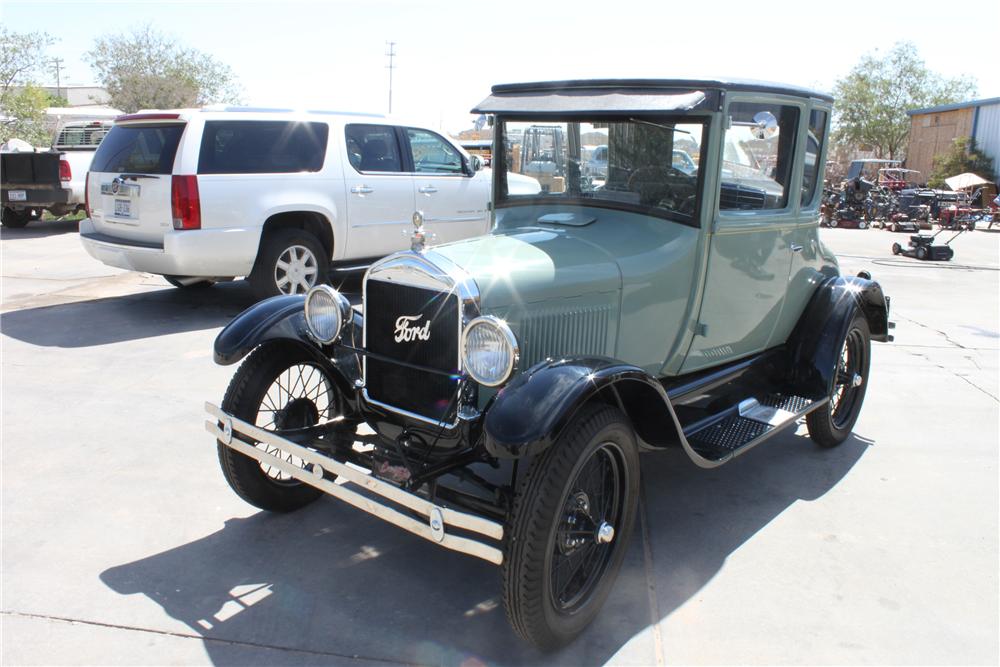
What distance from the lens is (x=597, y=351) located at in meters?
3.32

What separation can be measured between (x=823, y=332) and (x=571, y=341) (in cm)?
191

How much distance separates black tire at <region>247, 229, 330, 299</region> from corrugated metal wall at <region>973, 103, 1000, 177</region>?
3021 cm

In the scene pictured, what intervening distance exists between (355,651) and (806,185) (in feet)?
11.0

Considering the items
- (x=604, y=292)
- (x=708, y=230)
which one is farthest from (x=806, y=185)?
(x=604, y=292)

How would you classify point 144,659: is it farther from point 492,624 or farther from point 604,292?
point 604,292

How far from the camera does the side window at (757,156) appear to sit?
12.1ft

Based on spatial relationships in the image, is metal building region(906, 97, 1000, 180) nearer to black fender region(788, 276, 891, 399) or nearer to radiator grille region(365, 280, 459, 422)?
black fender region(788, 276, 891, 399)

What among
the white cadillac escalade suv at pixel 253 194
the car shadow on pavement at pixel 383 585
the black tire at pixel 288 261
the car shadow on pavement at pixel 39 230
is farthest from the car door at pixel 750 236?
the car shadow on pavement at pixel 39 230

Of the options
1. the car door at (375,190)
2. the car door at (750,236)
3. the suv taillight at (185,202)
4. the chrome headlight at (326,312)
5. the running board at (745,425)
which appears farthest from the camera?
the car door at (375,190)

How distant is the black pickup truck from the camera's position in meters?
12.6

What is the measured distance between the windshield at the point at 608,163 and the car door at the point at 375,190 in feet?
12.7

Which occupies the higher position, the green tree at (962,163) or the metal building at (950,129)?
the metal building at (950,129)

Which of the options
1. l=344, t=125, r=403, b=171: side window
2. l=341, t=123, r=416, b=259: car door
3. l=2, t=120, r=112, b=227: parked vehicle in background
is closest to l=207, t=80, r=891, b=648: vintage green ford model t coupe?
l=341, t=123, r=416, b=259: car door

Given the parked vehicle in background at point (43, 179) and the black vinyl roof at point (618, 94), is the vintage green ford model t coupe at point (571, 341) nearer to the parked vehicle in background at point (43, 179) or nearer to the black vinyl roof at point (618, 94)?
the black vinyl roof at point (618, 94)
